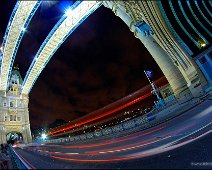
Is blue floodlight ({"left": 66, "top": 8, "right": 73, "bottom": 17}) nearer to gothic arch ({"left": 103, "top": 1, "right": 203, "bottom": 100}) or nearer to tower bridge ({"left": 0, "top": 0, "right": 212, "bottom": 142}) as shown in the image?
tower bridge ({"left": 0, "top": 0, "right": 212, "bottom": 142})

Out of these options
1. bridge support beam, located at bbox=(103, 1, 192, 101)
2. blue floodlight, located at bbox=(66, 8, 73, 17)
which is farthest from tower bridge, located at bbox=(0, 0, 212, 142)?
blue floodlight, located at bbox=(66, 8, 73, 17)

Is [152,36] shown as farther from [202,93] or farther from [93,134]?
[93,134]

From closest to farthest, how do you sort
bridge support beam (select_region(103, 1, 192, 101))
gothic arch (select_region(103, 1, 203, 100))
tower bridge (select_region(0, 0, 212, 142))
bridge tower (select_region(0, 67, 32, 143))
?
gothic arch (select_region(103, 1, 203, 100)) → tower bridge (select_region(0, 0, 212, 142)) → bridge support beam (select_region(103, 1, 192, 101)) → bridge tower (select_region(0, 67, 32, 143))

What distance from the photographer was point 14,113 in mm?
48812

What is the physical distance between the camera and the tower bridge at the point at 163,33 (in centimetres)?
2822

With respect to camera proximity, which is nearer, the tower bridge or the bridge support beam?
the tower bridge

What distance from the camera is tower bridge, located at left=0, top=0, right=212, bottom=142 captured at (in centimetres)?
2822

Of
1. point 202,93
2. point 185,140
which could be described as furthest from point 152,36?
point 185,140

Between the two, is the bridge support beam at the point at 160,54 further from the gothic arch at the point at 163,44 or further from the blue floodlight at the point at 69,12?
the blue floodlight at the point at 69,12

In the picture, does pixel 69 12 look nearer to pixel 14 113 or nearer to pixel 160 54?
pixel 160 54

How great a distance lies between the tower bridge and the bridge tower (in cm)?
1246

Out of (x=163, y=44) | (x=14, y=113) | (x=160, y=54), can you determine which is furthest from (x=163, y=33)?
(x=14, y=113)

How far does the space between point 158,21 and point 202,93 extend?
1164cm

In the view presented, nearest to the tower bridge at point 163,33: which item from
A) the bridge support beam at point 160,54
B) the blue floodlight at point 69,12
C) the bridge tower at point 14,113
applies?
the bridge support beam at point 160,54
